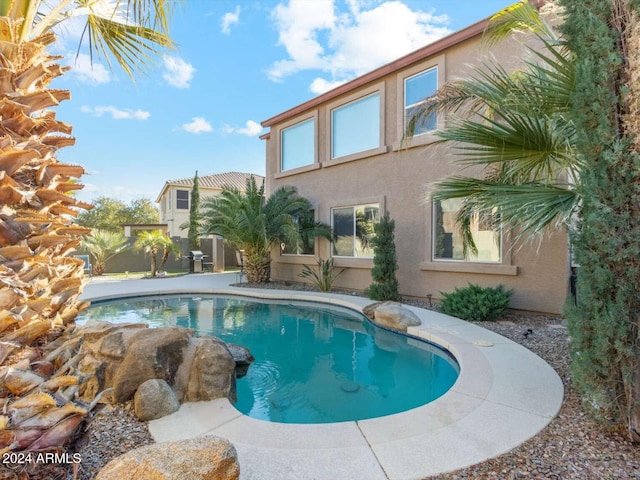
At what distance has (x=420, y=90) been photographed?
10.4 metres

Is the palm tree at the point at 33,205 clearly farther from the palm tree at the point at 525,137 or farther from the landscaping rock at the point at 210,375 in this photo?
the palm tree at the point at 525,137

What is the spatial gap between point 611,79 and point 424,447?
139 inches

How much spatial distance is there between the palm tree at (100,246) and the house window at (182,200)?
11.0 metres

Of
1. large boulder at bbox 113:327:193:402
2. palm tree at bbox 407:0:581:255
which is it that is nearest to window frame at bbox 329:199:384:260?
palm tree at bbox 407:0:581:255

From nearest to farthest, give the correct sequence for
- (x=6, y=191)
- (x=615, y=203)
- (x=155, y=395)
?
(x=6, y=191) → (x=615, y=203) → (x=155, y=395)

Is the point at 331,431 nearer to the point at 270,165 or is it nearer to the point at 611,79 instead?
the point at 611,79

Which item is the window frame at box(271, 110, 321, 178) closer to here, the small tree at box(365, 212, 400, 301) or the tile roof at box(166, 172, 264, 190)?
the small tree at box(365, 212, 400, 301)

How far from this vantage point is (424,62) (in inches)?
397

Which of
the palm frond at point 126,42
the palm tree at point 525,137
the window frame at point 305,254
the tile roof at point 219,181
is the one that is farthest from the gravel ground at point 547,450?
the tile roof at point 219,181

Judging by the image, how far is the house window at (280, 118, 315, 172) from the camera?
13.8 meters

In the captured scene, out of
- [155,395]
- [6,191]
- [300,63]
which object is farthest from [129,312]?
[300,63]

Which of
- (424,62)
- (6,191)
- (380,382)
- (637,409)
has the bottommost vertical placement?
(380,382)

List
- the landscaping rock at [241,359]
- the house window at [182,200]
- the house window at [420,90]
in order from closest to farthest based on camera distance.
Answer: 1. the landscaping rock at [241,359]
2. the house window at [420,90]
3. the house window at [182,200]

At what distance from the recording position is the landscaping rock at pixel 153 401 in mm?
3572
